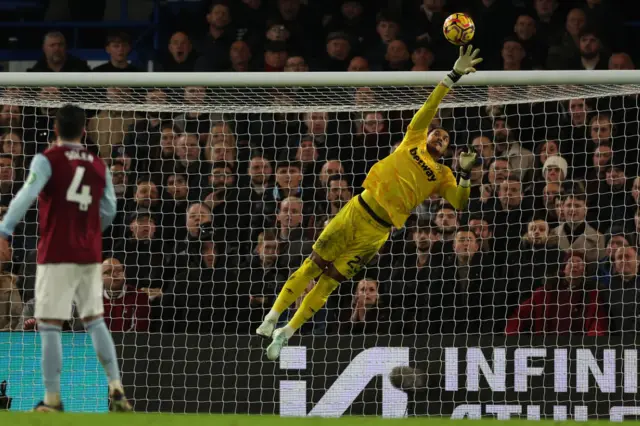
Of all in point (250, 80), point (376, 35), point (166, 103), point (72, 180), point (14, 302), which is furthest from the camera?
point (376, 35)

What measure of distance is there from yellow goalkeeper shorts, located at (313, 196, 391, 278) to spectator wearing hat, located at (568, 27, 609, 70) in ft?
10.9

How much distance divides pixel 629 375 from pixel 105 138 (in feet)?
17.1

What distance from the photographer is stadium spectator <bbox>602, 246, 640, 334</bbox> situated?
10.1 metres

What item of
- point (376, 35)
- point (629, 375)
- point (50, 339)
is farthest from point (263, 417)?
point (376, 35)

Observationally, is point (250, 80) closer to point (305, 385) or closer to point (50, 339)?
point (305, 385)

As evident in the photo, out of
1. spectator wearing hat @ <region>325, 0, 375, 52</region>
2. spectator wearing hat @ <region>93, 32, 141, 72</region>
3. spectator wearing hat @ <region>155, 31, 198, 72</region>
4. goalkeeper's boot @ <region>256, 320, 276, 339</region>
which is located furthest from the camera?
spectator wearing hat @ <region>325, 0, 375, 52</region>

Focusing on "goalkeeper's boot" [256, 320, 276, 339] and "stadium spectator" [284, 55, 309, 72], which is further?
"stadium spectator" [284, 55, 309, 72]

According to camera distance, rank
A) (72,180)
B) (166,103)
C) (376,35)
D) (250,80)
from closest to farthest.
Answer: (72,180)
(250,80)
(166,103)
(376,35)

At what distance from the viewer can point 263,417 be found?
6.91m

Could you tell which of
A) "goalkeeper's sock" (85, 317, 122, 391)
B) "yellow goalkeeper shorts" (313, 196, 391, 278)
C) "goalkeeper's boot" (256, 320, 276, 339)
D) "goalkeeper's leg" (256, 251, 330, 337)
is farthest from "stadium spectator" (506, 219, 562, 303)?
"goalkeeper's sock" (85, 317, 122, 391)

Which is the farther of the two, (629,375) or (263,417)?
(629,375)

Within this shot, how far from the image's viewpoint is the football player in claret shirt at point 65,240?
6844 millimetres

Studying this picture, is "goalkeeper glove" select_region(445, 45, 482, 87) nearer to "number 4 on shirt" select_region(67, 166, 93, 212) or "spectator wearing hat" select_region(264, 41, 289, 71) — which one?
"number 4 on shirt" select_region(67, 166, 93, 212)

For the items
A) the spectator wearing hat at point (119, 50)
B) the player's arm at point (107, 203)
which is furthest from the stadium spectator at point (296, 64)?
the player's arm at point (107, 203)
